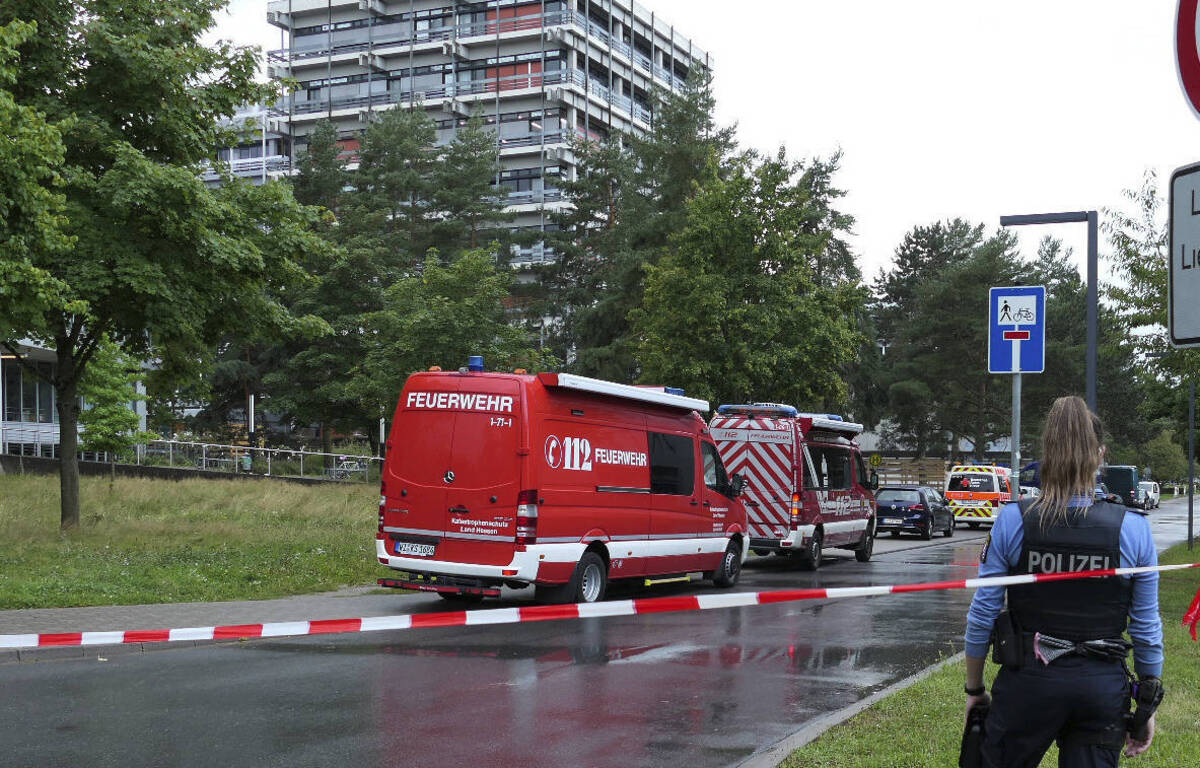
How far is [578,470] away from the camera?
14008 mm

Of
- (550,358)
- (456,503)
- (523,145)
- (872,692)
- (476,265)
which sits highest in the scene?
(523,145)

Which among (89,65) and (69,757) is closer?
(69,757)

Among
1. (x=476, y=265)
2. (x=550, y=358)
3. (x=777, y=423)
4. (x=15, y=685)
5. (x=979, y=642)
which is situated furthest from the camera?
(x=550, y=358)

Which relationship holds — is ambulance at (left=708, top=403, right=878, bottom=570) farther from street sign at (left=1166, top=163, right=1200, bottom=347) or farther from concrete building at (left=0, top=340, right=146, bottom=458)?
concrete building at (left=0, top=340, right=146, bottom=458)

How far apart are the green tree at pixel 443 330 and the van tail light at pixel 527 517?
22.9 m

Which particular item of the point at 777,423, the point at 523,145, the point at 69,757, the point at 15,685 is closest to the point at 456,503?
the point at 15,685

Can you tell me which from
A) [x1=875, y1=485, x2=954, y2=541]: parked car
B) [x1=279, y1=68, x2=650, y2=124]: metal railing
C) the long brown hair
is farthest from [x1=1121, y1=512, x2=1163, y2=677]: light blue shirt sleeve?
[x1=279, y1=68, x2=650, y2=124]: metal railing

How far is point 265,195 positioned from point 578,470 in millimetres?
7395

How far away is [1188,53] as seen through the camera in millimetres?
3471

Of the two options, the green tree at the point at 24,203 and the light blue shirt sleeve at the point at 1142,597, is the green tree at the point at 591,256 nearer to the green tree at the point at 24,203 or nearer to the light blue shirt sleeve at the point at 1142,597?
the green tree at the point at 24,203

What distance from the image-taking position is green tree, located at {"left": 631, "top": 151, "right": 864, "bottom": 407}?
107 ft

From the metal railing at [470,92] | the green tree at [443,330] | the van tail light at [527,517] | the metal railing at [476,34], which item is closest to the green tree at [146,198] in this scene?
the van tail light at [527,517]

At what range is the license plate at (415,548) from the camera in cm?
1335

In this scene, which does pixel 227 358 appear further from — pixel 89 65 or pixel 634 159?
pixel 89 65
